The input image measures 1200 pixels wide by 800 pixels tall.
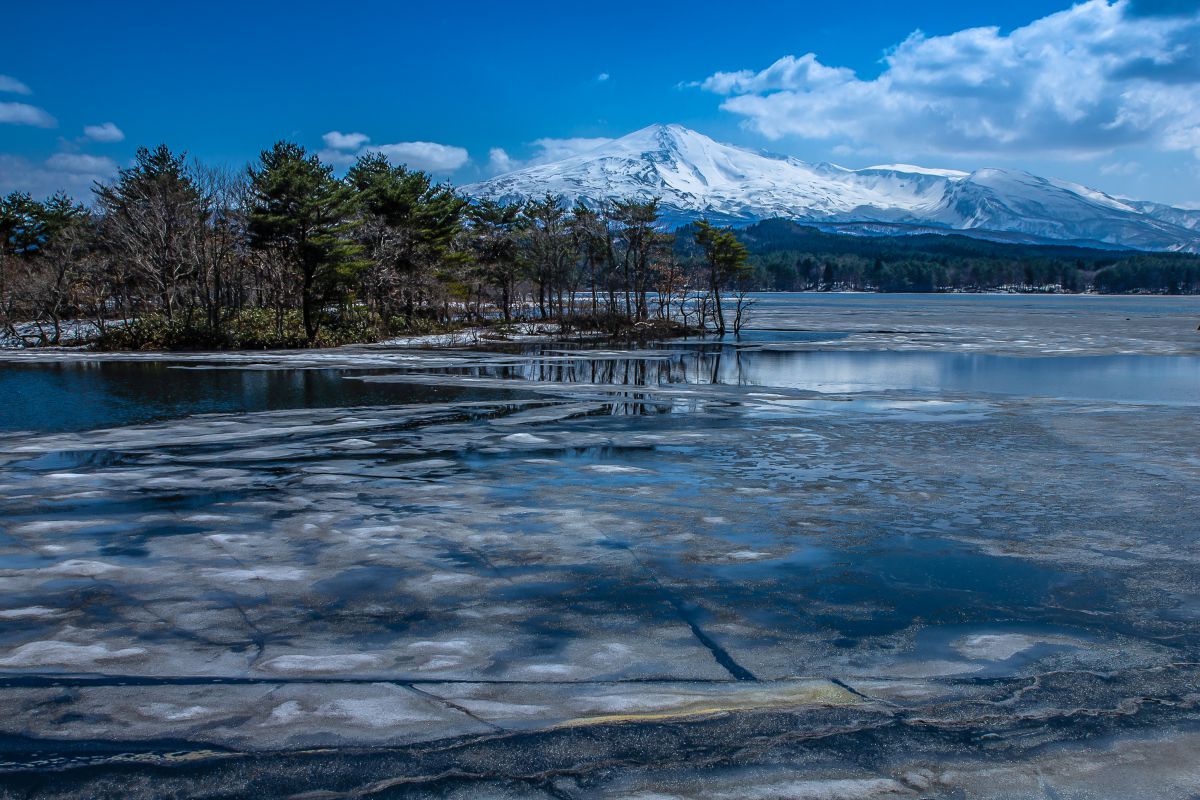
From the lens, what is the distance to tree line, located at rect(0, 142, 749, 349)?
130 ft

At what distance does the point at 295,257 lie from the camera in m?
40.3

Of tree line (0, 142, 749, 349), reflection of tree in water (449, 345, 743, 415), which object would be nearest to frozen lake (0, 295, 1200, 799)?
reflection of tree in water (449, 345, 743, 415)

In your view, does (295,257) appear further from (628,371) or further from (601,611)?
(601,611)

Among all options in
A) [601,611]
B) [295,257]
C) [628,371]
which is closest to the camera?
[601,611]

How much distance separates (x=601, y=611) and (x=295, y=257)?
37.9 metres

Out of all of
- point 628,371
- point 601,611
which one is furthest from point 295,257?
point 601,611

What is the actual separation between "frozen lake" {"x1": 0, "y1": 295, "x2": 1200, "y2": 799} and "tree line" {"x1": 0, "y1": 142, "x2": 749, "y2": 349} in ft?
85.1

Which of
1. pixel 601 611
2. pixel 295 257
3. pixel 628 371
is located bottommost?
pixel 601 611

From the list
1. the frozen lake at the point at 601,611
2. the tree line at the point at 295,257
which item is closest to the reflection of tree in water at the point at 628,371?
the frozen lake at the point at 601,611

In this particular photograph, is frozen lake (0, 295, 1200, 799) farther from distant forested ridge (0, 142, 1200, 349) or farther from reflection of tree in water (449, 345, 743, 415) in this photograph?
distant forested ridge (0, 142, 1200, 349)

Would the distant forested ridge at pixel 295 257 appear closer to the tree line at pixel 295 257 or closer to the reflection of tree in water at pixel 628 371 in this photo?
the tree line at pixel 295 257

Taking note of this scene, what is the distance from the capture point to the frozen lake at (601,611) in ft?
14.2

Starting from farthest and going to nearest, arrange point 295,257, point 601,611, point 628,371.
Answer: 1. point 295,257
2. point 628,371
3. point 601,611

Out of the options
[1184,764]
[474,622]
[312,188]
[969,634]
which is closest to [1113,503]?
[969,634]
